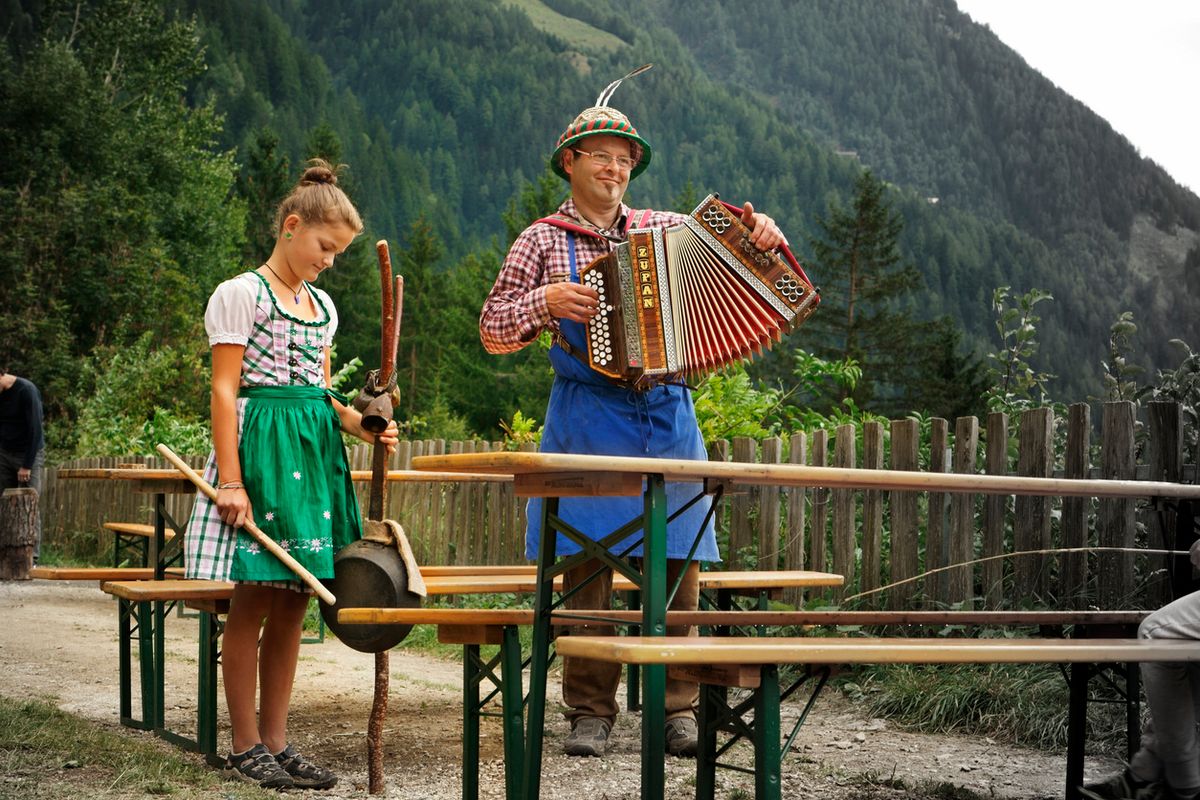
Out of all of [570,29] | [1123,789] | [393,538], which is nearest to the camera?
[1123,789]

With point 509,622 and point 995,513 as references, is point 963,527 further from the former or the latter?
point 509,622

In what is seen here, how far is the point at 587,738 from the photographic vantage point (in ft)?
14.0

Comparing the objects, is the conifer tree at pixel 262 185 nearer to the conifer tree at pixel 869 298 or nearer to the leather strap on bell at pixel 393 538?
the conifer tree at pixel 869 298

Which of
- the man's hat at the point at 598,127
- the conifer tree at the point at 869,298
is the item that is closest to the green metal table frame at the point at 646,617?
the man's hat at the point at 598,127

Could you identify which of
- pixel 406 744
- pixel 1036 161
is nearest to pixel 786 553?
pixel 406 744

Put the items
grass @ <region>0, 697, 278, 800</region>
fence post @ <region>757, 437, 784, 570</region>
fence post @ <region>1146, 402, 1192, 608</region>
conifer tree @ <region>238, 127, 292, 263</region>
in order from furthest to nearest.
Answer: conifer tree @ <region>238, 127, 292, 263</region>, fence post @ <region>757, 437, 784, 570</region>, fence post @ <region>1146, 402, 1192, 608</region>, grass @ <region>0, 697, 278, 800</region>

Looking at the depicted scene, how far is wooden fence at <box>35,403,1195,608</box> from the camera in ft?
16.2

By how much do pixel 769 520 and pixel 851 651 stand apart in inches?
158

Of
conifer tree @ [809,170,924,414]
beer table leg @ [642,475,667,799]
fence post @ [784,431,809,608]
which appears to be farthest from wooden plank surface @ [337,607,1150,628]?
conifer tree @ [809,170,924,414]

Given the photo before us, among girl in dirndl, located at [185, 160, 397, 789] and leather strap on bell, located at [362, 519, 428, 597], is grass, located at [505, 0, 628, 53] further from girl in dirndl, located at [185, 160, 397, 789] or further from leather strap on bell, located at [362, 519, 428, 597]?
leather strap on bell, located at [362, 519, 428, 597]

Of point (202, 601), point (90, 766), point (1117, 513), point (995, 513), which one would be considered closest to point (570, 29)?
point (995, 513)

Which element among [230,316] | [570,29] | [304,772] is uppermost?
[570,29]

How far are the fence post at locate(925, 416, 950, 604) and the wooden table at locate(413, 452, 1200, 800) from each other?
2280mm

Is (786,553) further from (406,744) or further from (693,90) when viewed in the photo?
(693,90)
